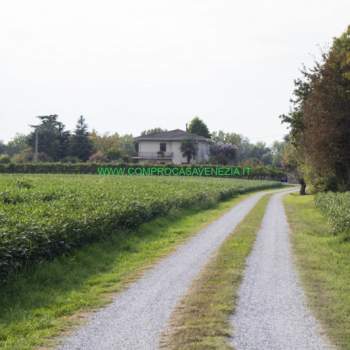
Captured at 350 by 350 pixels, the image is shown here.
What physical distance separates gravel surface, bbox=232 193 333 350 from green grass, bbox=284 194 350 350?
0.73ft

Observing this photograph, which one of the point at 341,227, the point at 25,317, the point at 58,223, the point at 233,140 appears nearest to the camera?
the point at 25,317

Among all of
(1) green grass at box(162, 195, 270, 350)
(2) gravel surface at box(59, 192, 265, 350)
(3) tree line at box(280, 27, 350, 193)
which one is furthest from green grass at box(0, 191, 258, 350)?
(3) tree line at box(280, 27, 350, 193)

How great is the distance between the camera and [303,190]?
67.9 m

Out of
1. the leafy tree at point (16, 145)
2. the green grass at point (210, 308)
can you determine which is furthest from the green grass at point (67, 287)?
the leafy tree at point (16, 145)

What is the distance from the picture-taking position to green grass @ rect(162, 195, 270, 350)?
8.11 m

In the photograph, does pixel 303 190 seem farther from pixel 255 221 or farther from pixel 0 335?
pixel 0 335

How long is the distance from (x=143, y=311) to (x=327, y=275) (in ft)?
17.9

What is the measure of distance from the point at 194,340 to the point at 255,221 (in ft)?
69.1

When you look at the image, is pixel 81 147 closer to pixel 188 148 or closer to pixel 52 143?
pixel 52 143

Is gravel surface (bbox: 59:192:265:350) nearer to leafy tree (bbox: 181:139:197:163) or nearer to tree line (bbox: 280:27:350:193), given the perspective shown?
tree line (bbox: 280:27:350:193)

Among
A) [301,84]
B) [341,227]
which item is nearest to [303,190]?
[301,84]

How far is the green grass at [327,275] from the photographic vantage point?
9266 mm

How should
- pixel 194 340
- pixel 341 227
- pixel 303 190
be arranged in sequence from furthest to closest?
pixel 303 190 < pixel 341 227 < pixel 194 340

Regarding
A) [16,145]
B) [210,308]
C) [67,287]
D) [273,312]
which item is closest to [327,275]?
[273,312]
